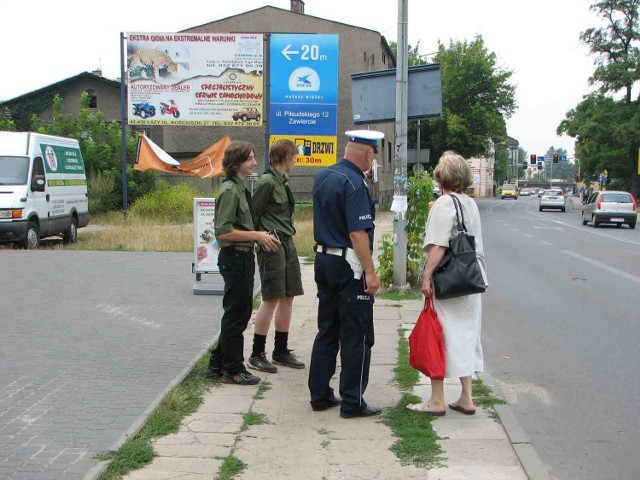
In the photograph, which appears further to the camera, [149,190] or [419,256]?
[149,190]

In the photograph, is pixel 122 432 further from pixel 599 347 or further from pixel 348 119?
pixel 348 119

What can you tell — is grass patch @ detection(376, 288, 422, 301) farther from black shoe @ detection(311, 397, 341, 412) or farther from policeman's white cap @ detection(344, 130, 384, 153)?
policeman's white cap @ detection(344, 130, 384, 153)

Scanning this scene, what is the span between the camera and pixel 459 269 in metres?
4.85

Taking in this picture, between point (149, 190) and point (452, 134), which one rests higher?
point (452, 134)

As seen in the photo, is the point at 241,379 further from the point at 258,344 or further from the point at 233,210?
the point at 233,210

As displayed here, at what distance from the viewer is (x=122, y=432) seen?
4.56m

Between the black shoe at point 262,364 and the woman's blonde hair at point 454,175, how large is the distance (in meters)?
2.22

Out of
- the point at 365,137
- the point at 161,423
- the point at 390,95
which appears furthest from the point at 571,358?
the point at 390,95

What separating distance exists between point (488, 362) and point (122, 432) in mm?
3673

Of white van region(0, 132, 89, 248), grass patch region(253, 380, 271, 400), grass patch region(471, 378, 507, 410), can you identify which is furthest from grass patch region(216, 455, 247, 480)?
white van region(0, 132, 89, 248)

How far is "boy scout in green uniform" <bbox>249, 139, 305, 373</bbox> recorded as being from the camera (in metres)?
6.03

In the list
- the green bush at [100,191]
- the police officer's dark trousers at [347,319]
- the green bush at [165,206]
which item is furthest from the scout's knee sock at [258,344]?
the green bush at [100,191]

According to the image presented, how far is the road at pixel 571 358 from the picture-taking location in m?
4.63

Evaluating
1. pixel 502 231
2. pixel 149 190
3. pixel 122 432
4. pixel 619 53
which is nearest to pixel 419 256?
pixel 122 432
